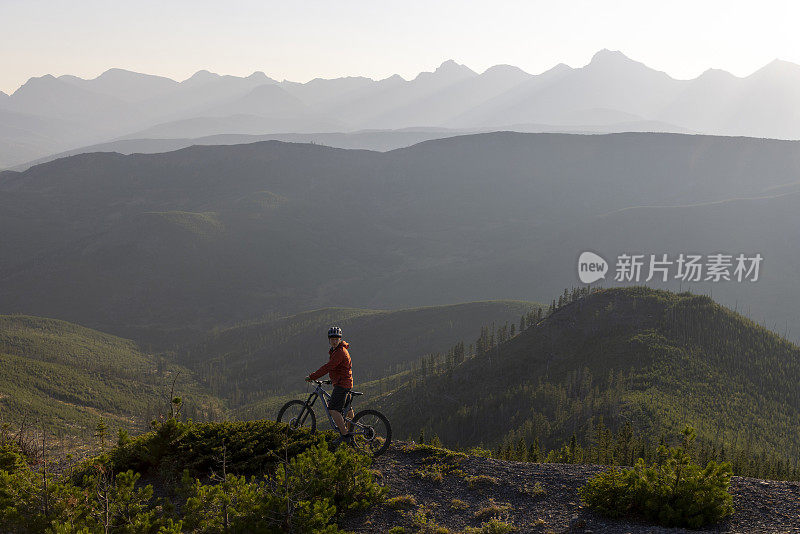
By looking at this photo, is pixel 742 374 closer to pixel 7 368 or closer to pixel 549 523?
pixel 549 523

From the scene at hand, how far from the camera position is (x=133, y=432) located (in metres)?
116

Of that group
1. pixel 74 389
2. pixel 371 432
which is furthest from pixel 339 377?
pixel 74 389

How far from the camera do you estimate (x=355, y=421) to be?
1892cm

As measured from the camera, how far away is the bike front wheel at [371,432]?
1891 cm

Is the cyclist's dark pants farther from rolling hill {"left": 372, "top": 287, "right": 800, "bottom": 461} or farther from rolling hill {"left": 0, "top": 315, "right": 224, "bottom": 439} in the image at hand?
rolling hill {"left": 0, "top": 315, "right": 224, "bottom": 439}

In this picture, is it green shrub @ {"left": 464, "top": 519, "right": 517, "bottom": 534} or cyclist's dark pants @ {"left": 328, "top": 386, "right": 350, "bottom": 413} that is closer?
green shrub @ {"left": 464, "top": 519, "right": 517, "bottom": 534}

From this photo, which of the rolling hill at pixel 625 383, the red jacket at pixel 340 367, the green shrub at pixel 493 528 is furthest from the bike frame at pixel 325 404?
the rolling hill at pixel 625 383

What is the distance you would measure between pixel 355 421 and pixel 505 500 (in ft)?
18.8

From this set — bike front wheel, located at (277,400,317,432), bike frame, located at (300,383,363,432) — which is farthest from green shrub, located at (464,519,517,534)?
bike front wheel, located at (277,400,317,432)

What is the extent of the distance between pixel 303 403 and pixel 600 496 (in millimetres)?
10677

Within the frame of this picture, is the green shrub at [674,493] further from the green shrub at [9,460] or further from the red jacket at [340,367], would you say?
the green shrub at [9,460]

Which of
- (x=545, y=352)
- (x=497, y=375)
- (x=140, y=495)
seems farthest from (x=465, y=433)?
(x=140, y=495)

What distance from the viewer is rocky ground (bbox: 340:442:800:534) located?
14844mm

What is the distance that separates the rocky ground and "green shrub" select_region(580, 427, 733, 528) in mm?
368
